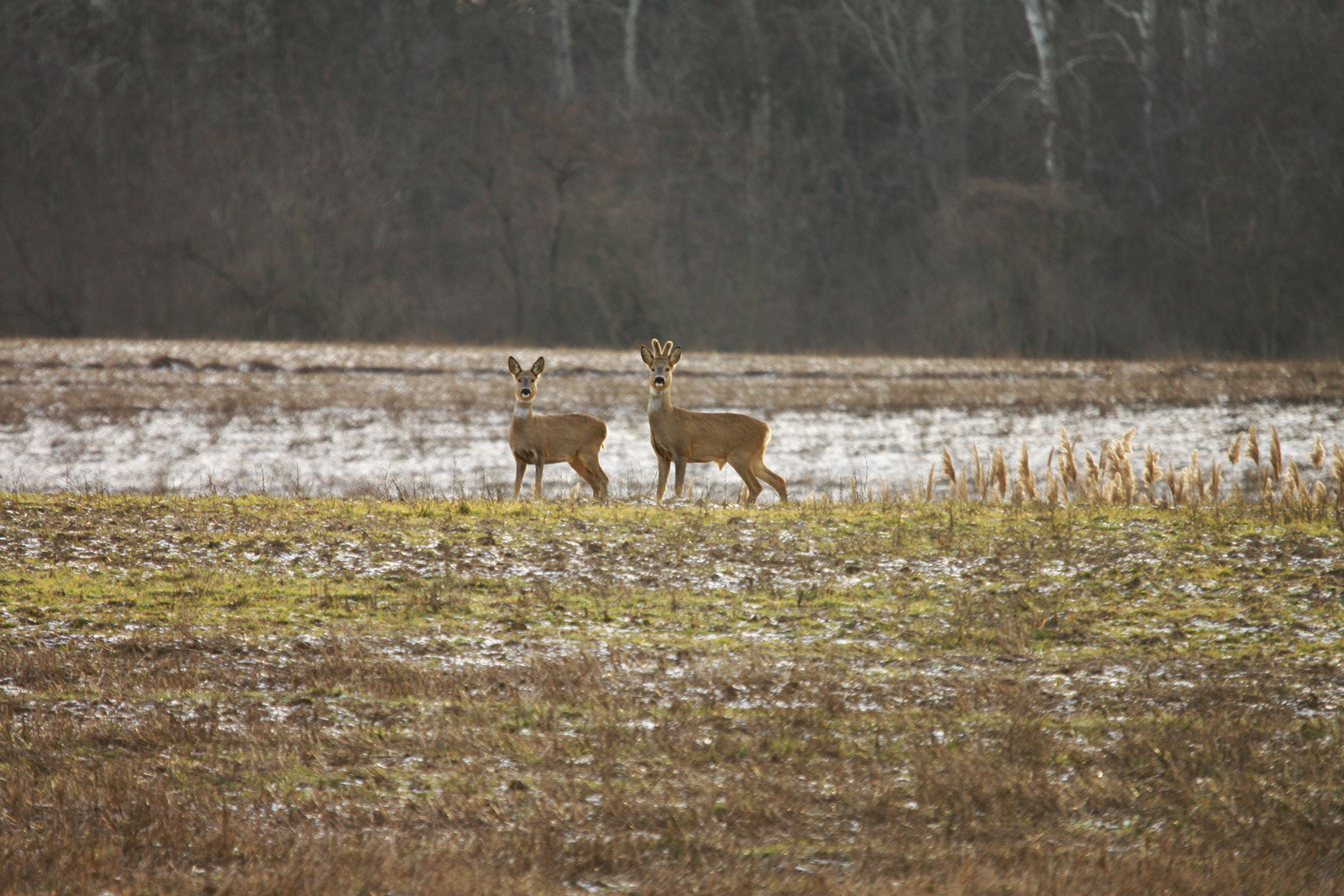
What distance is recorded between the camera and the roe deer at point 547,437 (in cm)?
1306

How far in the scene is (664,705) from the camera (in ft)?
25.1

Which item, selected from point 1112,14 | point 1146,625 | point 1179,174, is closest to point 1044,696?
point 1146,625

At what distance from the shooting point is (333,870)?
570 centimetres

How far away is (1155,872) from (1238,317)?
34.9m

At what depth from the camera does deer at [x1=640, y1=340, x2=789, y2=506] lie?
1323cm

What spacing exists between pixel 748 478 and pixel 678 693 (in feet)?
20.1

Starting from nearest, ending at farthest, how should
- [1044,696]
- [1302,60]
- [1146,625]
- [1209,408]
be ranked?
[1044,696]
[1146,625]
[1209,408]
[1302,60]

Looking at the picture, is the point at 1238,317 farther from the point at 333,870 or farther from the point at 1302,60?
the point at 333,870

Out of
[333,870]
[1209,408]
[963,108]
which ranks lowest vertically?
[333,870]

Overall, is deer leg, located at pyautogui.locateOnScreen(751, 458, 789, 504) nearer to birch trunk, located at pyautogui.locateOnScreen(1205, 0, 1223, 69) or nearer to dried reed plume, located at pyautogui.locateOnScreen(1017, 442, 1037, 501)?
dried reed plume, located at pyautogui.locateOnScreen(1017, 442, 1037, 501)

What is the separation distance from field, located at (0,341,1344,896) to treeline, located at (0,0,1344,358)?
27053 millimetres

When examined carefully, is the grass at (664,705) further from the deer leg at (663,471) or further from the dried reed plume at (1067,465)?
the dried reed plume at (1067,465)

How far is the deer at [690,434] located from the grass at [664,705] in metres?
1.55

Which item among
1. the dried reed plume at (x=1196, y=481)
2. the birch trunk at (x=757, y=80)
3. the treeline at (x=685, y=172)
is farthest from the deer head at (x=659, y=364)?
the birch trunk at (x=757, y=80)
